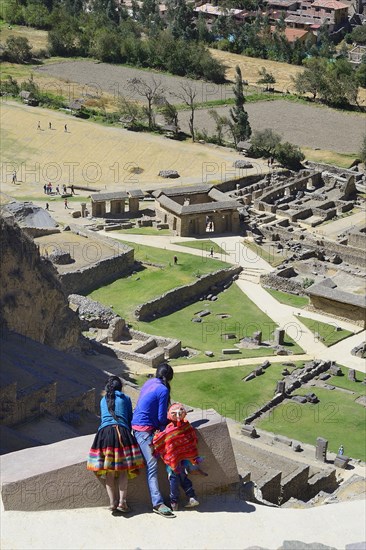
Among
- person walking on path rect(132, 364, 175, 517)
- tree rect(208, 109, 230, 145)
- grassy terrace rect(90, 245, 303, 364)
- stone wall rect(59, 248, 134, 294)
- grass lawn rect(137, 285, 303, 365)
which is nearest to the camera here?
person walking on path rect(132, 364, 175, 517)

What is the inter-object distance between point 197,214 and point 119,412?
5312 cm

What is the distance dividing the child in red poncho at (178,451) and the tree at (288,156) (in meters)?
68.8

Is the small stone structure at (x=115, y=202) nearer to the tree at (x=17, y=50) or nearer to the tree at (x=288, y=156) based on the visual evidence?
the tree at (x=288, y=156)

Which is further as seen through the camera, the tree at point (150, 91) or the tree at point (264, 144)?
the tree at point (150, 91)

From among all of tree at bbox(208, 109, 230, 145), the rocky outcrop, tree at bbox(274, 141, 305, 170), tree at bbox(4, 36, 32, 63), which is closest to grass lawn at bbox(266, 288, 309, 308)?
the rocky outcrop

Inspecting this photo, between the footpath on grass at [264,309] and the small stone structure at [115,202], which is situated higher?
the small stone structure at [115,202]

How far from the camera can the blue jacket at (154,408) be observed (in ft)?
59.1

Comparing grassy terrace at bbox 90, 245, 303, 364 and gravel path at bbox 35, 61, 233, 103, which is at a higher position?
gravel path at bbox 35, 61, 233, 103

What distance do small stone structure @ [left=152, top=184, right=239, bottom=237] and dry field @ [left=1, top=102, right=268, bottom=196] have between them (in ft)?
20.7

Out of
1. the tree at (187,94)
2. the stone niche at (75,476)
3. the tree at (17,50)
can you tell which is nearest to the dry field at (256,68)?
the tree at (187,94)

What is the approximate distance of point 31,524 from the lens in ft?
56.6

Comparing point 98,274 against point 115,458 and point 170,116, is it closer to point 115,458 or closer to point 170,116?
point 170,116

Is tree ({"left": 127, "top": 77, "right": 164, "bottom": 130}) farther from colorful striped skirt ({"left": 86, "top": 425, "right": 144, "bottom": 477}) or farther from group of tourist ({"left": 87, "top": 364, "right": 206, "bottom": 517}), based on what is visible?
colorful striped skirt ({"left": 86, "top": 425, "right": 144, "bottom": 477})

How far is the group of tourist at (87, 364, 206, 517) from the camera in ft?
57.4
